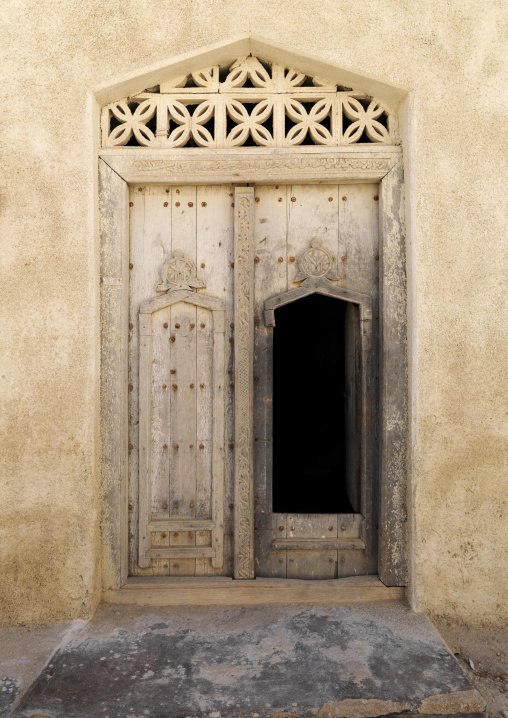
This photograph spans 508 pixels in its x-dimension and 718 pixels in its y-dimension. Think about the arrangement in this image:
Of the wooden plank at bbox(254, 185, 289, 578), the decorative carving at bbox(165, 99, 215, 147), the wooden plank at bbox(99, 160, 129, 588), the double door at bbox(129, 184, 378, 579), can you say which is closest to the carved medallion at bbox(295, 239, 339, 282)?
the double door at bbox(129, 184, 378, 579)

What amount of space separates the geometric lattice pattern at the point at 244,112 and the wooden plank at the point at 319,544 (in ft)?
8.49

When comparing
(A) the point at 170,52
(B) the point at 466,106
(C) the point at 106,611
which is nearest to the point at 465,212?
(B) the point at 466,106

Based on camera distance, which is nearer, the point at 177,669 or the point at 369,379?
the point at 177,669

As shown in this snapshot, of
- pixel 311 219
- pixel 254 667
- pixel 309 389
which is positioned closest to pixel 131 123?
pixel 311 219

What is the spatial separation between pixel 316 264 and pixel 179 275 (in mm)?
906

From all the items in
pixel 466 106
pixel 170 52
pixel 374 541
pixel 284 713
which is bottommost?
pixel 284 713

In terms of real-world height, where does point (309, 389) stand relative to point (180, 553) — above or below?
above

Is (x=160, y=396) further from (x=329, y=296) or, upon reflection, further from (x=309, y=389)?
(x=309, y=389)

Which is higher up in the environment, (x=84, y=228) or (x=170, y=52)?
(x=170, y=52)

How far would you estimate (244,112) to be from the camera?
11.4ft

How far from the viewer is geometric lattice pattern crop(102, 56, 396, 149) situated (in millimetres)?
3451

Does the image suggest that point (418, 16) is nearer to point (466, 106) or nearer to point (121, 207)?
point (466, 106)

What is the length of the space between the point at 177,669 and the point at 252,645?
1.44 ft

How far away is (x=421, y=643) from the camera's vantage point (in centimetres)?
298
